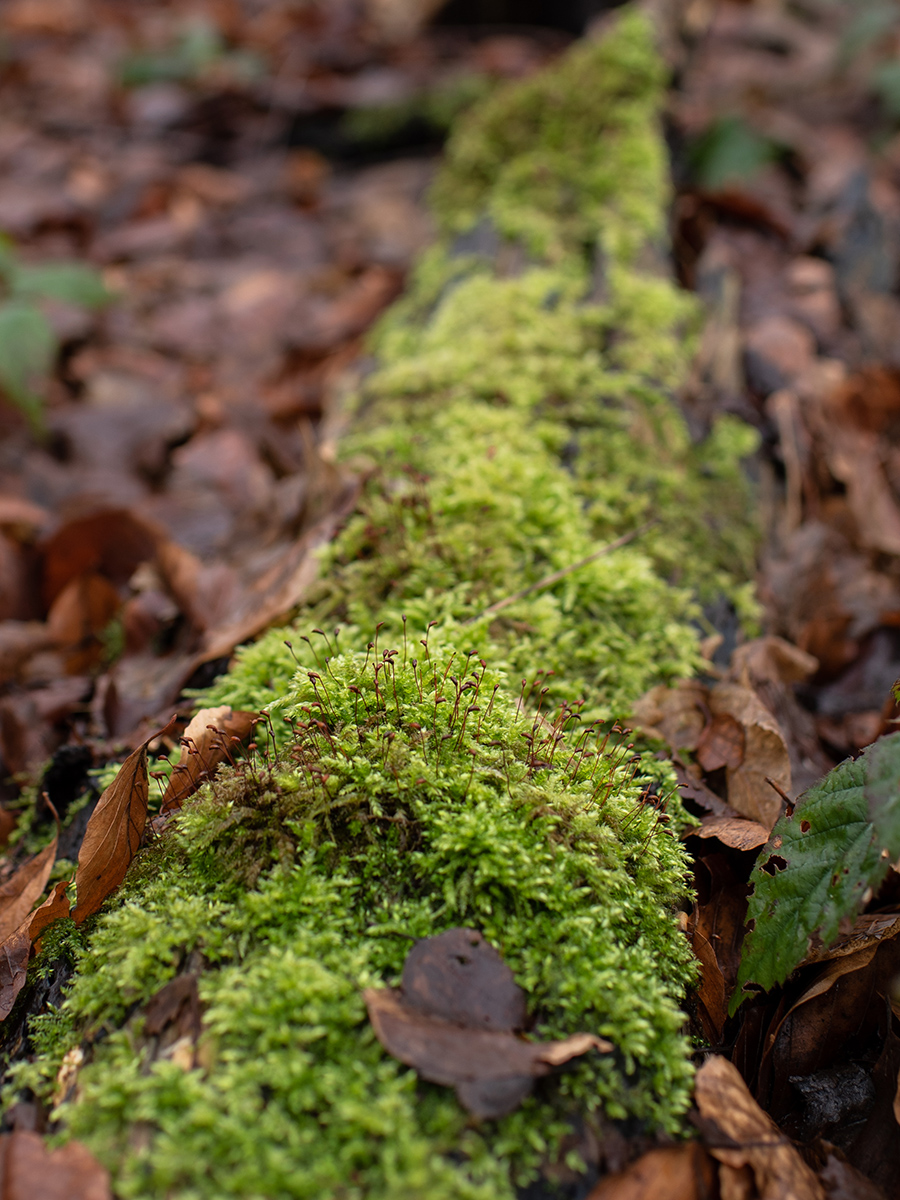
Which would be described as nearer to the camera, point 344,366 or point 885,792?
point 885,792

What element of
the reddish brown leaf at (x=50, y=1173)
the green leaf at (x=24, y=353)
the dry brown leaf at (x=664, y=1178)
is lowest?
the dry brown leaf at (x=664, y=1178)

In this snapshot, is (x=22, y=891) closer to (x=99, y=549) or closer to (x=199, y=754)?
(x=199, y=754)

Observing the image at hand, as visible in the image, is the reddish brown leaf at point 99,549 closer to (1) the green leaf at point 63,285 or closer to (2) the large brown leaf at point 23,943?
(2) the large brown leaf at point 23,943

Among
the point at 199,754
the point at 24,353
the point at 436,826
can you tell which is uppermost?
the point at 24,353

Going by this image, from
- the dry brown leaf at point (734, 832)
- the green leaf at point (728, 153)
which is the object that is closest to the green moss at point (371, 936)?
the dry brown leaf at point (734, 832)

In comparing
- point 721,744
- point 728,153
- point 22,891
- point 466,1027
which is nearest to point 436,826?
point 466,1027

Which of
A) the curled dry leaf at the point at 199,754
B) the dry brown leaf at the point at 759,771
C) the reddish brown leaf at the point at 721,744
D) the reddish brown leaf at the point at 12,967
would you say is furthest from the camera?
the reddish brown leaf at the point at 721,744

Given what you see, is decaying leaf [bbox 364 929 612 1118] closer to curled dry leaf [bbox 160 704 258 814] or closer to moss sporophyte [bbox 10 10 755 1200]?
moss sporophyte [bbox 10 10 755 1200]
